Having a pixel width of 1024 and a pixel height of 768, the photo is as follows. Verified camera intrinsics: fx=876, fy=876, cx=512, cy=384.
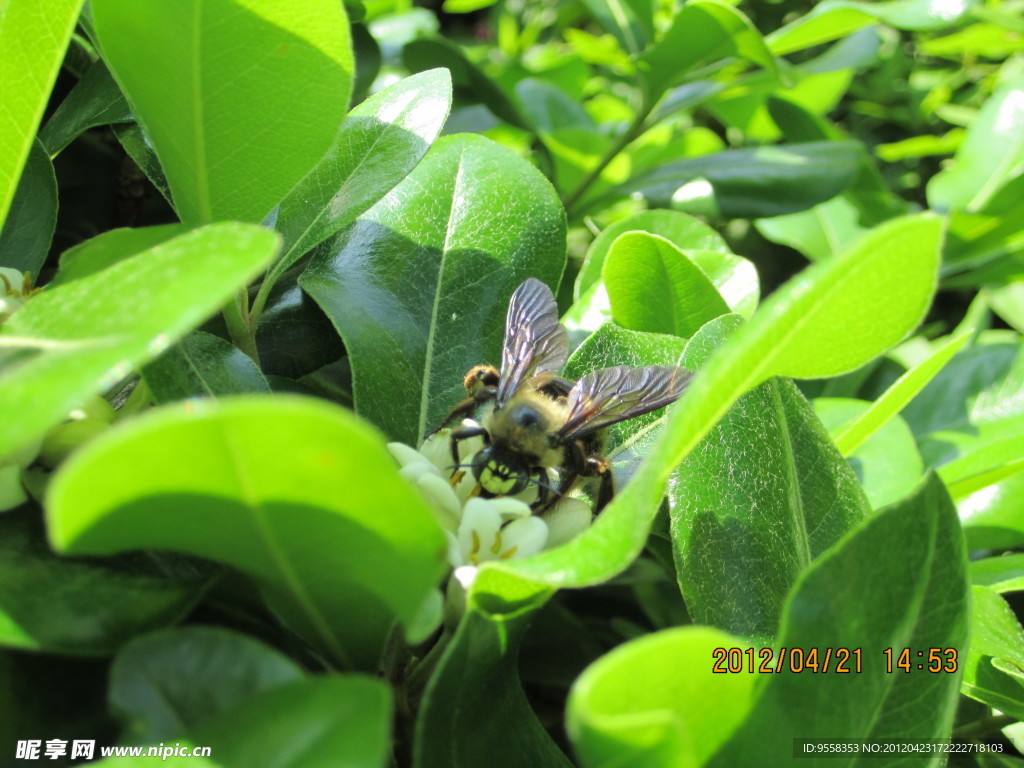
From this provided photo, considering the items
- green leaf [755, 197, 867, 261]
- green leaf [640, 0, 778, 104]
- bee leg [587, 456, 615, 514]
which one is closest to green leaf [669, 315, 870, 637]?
bee leg [587, 456, 615, 514]

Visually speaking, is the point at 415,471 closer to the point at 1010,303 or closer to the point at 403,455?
the point at 403,455

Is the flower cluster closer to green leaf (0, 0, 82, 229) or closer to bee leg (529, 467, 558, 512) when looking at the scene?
bee leg (529, 467, 558, 512)

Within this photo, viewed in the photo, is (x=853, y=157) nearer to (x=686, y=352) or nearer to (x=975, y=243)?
(x=975, y=243)

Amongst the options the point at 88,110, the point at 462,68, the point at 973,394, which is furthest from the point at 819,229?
the point at 88,110

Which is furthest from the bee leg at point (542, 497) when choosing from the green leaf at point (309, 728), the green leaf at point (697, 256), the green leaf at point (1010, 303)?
the green leaf at point (1010, 303)

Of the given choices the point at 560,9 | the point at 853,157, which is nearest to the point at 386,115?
the point at 853,157

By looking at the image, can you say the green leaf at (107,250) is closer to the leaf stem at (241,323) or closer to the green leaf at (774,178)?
the leaf stem at (241,323)

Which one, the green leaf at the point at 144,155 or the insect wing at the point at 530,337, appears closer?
the green leaf at the point at 144,155
